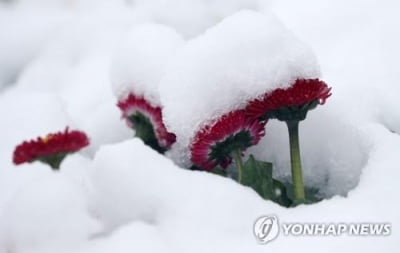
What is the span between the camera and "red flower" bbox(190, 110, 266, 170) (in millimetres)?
656

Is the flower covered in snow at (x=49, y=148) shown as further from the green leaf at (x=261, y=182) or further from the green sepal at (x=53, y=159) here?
the green leaf at (x=261, y=182)

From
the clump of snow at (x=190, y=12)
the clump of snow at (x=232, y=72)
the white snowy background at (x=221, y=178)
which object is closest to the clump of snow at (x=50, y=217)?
the white snowy background at (x=221, y=178)

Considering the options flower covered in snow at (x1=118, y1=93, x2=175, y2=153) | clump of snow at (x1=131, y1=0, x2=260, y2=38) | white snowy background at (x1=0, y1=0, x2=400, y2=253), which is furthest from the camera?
clump of snow at (x1=131, y1=0, x2=260, y2=38)

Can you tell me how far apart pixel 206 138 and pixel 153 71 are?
0.21 meters

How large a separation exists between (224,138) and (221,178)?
0.16 ft

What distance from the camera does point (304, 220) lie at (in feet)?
1.94

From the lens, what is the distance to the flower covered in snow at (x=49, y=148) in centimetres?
61

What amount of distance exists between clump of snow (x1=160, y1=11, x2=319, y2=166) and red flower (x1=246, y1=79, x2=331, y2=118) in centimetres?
1

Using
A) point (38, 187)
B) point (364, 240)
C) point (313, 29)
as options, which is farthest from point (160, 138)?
point (313, 29)

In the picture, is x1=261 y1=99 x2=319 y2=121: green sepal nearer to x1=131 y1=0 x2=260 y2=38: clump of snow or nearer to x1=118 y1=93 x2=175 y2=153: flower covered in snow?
x1=118 y1=93 x2=175 y2=153: flower covered in snow

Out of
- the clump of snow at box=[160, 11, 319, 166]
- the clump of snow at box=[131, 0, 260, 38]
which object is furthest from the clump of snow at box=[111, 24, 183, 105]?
the clump of snow at box=[131, 0, 260, 38]

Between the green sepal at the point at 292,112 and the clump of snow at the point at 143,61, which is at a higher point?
the clump of snow at the point at 143,61

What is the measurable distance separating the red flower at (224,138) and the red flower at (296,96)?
0.03 metres

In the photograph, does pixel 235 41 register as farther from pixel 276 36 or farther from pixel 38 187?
pixel 38 187
